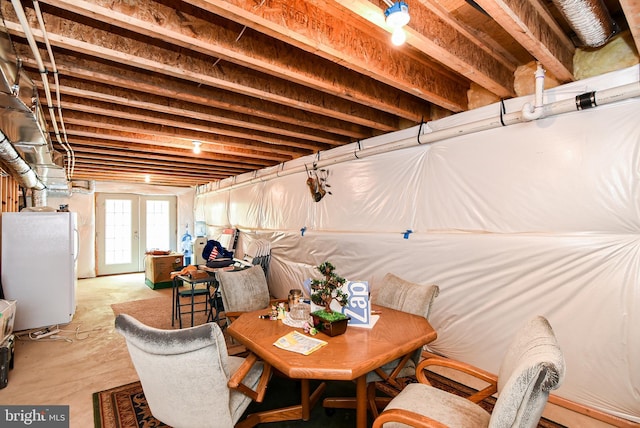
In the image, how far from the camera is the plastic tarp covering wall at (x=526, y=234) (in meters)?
2.05

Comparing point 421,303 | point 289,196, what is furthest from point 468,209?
point 289,196

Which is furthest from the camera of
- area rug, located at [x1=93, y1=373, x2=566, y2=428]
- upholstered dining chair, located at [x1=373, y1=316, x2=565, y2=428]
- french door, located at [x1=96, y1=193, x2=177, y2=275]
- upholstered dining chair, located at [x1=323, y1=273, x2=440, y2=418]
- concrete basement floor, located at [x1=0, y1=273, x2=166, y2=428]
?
french door, located at [x1=96, y1=193, x2=177, y2=275]

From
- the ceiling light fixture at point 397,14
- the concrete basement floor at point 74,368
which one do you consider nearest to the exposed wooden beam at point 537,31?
the ceiling light fixture at point 397,14

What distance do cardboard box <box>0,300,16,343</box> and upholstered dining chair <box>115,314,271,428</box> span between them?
7.03 ft

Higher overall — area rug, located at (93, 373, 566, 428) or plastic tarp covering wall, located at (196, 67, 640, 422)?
plastic tarp covering wall, located at (196, 67, 640, 422)

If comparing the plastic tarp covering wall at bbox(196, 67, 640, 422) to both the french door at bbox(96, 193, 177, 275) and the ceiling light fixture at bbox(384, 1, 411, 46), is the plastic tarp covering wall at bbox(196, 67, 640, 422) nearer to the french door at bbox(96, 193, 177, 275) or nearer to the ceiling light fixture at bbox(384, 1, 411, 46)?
the ceiling light fixture at bbox(384, 1, 411, 46)

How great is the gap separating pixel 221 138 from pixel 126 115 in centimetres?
131

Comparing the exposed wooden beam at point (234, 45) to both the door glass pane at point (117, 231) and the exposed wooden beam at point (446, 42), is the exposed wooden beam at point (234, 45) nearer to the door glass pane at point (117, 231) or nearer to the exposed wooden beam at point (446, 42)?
the exposed wooden beam at point (446, 42)

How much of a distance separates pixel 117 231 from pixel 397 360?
8306 millimetres

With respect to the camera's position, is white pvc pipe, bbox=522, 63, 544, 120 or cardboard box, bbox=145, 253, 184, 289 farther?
cardboard box, bbox=145, 253, 184, 289

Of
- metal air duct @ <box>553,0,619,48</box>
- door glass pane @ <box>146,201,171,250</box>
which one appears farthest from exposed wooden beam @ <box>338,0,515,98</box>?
door glass pane @ <box>146,201,171,250</box>

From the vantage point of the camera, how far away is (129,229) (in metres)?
8.24

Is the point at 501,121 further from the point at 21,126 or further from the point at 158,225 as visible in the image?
the point at 158,225

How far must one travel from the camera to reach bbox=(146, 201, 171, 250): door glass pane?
8523mm
